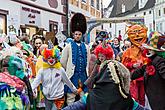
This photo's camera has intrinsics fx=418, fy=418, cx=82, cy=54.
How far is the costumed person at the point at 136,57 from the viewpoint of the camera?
6.73 metres

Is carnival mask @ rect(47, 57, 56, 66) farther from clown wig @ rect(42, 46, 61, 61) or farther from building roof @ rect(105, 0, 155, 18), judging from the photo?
building roof @ rect(105, 0, 155, 18)

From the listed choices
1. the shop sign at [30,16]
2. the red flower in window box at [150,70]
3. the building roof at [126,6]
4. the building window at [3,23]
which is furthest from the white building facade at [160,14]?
the red flower in window box at [150,70]

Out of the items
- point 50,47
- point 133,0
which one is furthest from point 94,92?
point 133,0

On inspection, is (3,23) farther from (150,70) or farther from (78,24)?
(150,70)

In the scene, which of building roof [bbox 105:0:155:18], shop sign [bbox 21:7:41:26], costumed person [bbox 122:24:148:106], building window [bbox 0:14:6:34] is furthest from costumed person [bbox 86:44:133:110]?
building roof [bbox 105:0:155:18]

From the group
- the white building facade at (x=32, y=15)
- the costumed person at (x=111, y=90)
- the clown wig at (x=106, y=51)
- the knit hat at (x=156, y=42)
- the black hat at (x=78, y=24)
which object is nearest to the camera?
the costumed person at (x=111, y=90)

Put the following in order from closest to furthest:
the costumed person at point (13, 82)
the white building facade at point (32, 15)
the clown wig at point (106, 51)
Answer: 1. the costumed person at point (13, 82)
2. the clown wig at point (106, 51)
3. the white building facade at point (32, 15)

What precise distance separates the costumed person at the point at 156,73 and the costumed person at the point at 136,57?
0.38 meters

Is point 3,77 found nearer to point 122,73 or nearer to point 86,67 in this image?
point 122,73

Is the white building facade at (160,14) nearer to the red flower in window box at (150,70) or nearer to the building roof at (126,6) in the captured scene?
the building roof at (126,6)

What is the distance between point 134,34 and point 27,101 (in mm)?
3275

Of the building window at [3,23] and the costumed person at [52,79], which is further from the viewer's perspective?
the building window at [3,23]

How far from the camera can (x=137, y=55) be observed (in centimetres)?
696

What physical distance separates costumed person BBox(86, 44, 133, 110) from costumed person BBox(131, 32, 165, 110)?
1710mm
